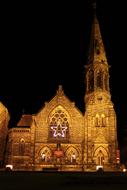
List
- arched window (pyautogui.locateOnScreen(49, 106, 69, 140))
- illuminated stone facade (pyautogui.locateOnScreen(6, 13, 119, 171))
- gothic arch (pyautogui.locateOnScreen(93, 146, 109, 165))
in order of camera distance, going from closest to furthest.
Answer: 1. illuminated stone facade (pyautogui.locateOnScreen(6, 13, 119, 171))
2. gothic arch (pyautogui.locateOnScreen(93, 146, 109, 165))
3. arched window (pyautogui.locateOnScreen(49, 106, 69, 140))

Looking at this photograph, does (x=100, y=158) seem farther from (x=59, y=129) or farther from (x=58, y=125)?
(x=58, y=125)

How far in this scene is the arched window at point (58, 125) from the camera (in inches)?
2135

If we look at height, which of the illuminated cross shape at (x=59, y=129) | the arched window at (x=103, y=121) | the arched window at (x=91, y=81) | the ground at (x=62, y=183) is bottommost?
the ground at (x=62, y=183)

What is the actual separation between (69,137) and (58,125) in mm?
2649

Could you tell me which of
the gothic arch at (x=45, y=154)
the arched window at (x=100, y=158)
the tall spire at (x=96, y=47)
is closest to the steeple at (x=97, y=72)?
the tall spire at (x=96, y=47)

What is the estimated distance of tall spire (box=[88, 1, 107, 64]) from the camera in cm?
5875

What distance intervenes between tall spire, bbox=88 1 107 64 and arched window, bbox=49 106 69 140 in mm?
10624

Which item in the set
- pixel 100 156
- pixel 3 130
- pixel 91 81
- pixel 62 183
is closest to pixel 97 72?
pixel 91 81

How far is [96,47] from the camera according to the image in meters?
60.6

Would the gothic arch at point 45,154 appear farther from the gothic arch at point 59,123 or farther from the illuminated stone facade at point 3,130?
the illuminated stone facade at point 3,130

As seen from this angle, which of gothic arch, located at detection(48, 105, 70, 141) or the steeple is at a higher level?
the steeple

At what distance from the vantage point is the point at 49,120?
54.8 m

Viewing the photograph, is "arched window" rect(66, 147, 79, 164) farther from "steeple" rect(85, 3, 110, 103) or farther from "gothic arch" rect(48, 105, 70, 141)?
"steeple" rect(85, 3, 110, 103)

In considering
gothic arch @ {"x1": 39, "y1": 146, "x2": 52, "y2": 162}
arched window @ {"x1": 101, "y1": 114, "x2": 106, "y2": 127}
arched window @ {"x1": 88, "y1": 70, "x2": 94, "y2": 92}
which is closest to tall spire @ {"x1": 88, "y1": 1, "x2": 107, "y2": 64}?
arched window @ {"x1": 88, "y1": 70, "x2": 94, "y2": 92}
